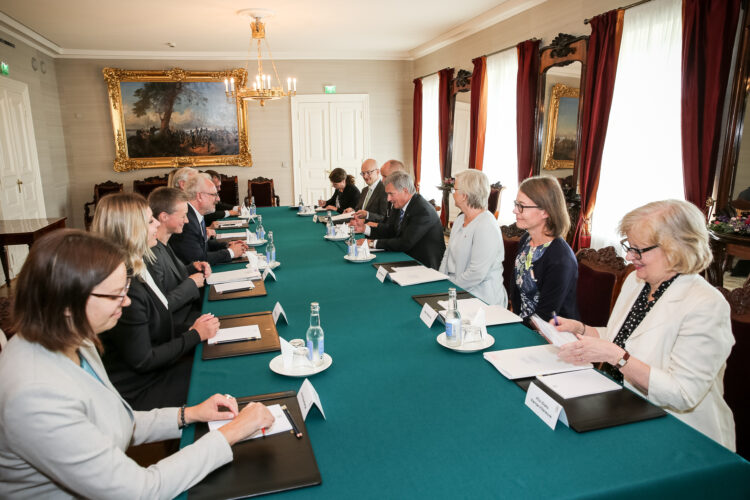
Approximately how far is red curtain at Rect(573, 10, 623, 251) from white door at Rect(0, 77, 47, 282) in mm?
6737

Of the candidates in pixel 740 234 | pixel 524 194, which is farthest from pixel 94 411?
pixel 740 234

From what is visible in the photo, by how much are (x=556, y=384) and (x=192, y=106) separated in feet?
29.0

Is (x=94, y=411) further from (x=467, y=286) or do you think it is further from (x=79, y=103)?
(x=79, y=103)

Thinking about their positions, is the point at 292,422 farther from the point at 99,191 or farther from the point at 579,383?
the point at 99,191

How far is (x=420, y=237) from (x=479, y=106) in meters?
3.85

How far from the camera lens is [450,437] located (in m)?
1.27

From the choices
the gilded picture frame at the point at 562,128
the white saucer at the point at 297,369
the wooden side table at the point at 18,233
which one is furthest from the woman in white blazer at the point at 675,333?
the wooden side table at the point at 18,233

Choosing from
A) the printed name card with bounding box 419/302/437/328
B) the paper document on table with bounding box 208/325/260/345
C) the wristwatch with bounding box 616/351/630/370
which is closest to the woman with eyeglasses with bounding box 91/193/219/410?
the paper document on table with bounding box 208/325/260/345

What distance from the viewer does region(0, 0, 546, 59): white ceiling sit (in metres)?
5.68

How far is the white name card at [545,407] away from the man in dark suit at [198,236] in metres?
2.56

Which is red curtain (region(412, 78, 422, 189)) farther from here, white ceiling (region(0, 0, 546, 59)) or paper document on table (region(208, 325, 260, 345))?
paper document on table (region(208, 325, 260, 345))

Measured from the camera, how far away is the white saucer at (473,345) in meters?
1.78

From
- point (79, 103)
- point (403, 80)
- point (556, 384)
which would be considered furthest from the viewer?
point (403, 80)

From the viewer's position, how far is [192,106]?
347 inches
